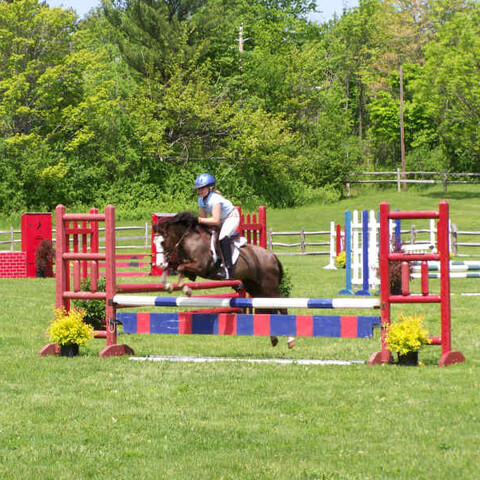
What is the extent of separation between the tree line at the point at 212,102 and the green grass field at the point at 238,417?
3758cm

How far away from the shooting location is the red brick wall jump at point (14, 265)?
2425 centimetres

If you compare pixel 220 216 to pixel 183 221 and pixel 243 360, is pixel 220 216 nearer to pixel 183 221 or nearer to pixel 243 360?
pixel 183 221

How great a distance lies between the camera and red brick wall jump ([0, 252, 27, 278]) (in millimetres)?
24250

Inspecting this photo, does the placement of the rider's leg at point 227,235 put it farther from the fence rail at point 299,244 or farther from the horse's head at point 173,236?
the fence rail at point 299,244

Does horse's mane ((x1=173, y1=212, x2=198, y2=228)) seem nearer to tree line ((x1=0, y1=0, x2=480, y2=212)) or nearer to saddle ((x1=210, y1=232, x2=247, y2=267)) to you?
saddle ((x1=210, y1=232, x2=247, y2=267))

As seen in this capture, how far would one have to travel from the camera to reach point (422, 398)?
7488 millimetres

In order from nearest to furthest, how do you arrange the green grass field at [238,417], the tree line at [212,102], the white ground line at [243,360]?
the green grass field at [238,417] → the white ground line at [243,360] → the tree line at [212,102]

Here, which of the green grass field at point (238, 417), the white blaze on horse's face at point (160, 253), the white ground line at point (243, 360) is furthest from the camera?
the white blaze on horse's face at point (160, 253)

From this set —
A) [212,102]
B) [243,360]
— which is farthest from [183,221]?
[212,102]

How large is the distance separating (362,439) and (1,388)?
3.56 m

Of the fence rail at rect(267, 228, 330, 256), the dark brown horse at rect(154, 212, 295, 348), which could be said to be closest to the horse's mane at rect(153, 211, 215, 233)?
the dark brown horse at rect(154, 212, 295, 348)

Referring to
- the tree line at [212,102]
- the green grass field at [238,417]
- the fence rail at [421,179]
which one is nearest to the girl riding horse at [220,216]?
the green grass field at [238,417]

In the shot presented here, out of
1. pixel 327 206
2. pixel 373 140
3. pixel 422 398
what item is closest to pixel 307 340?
pixel 422 398

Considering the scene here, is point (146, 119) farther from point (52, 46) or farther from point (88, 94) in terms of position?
point (52, 46)
